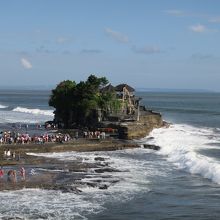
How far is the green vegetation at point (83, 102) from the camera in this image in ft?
246

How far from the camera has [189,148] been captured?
2377 inches

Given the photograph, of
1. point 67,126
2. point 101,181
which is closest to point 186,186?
point 101,181

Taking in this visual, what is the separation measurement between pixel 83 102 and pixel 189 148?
66.3 feet

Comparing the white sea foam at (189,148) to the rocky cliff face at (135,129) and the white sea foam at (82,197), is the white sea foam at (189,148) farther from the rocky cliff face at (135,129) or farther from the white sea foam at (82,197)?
the white sea foam at (82,197)

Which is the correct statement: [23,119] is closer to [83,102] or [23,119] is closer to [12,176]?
[83,102]

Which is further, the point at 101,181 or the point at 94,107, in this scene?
the point at 94,107

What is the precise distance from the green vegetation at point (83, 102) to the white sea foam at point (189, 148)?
7.88 metres

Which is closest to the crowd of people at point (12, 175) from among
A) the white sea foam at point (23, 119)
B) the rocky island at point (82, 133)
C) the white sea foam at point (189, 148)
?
the rocky island at point (82, 133)

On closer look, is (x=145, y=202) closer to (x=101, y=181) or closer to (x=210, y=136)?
(x=101, y=181)

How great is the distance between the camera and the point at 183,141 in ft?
228

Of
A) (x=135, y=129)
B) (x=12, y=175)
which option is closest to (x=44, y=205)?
(x=12, y=175)

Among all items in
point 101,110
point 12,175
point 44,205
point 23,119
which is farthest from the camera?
point 23,119

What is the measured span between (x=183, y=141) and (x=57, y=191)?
3636 centimetres

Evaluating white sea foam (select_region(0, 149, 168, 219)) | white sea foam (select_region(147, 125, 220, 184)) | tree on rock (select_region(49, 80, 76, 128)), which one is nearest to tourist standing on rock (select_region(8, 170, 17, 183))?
white sea foam (select_region(0, 149, 168, 219))
